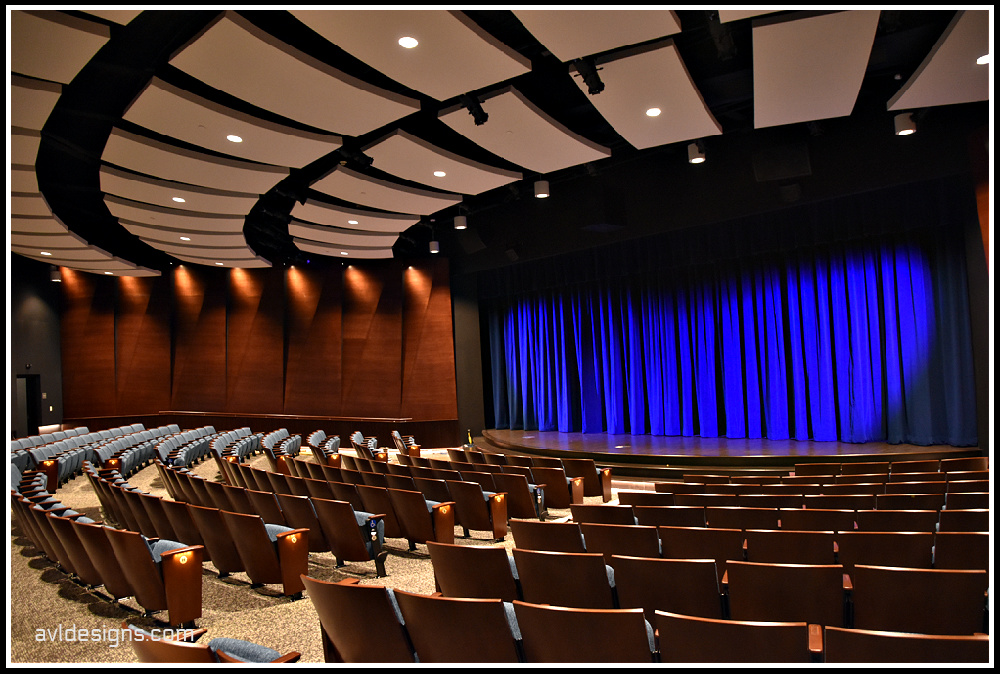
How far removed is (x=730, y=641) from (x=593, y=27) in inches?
186

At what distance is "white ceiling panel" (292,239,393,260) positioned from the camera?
1337 centimetres

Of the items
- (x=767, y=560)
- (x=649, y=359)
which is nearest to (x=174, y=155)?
(x=767, y=560)

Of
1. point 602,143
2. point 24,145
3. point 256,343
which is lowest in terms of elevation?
point 256,343

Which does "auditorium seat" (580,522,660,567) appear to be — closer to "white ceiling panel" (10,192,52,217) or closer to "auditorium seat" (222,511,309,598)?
"auditorium seat" (222,511,309,598)

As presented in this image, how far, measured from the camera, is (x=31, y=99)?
5938 mm

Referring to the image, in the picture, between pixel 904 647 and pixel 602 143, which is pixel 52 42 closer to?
pixel 904 647

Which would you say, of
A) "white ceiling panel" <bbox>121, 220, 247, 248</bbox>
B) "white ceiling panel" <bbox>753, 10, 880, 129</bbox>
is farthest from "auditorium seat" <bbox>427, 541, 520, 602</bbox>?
"white ceiling panel" <bbox>121, 220, 247, 248</bbox>

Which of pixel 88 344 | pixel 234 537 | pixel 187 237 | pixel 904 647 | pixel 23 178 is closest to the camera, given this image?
pixel 904 647

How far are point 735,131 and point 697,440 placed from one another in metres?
5.55

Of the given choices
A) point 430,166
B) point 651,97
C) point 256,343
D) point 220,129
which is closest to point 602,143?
point 430,166

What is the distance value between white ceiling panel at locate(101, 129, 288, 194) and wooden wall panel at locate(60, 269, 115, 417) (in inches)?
423

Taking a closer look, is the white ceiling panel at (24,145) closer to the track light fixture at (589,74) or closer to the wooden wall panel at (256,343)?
the track light fixture at (589,74)

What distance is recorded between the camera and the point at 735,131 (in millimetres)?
9117

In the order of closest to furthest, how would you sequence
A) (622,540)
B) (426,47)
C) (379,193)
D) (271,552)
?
(622,540), (271,552), (426,47), (379,193)
